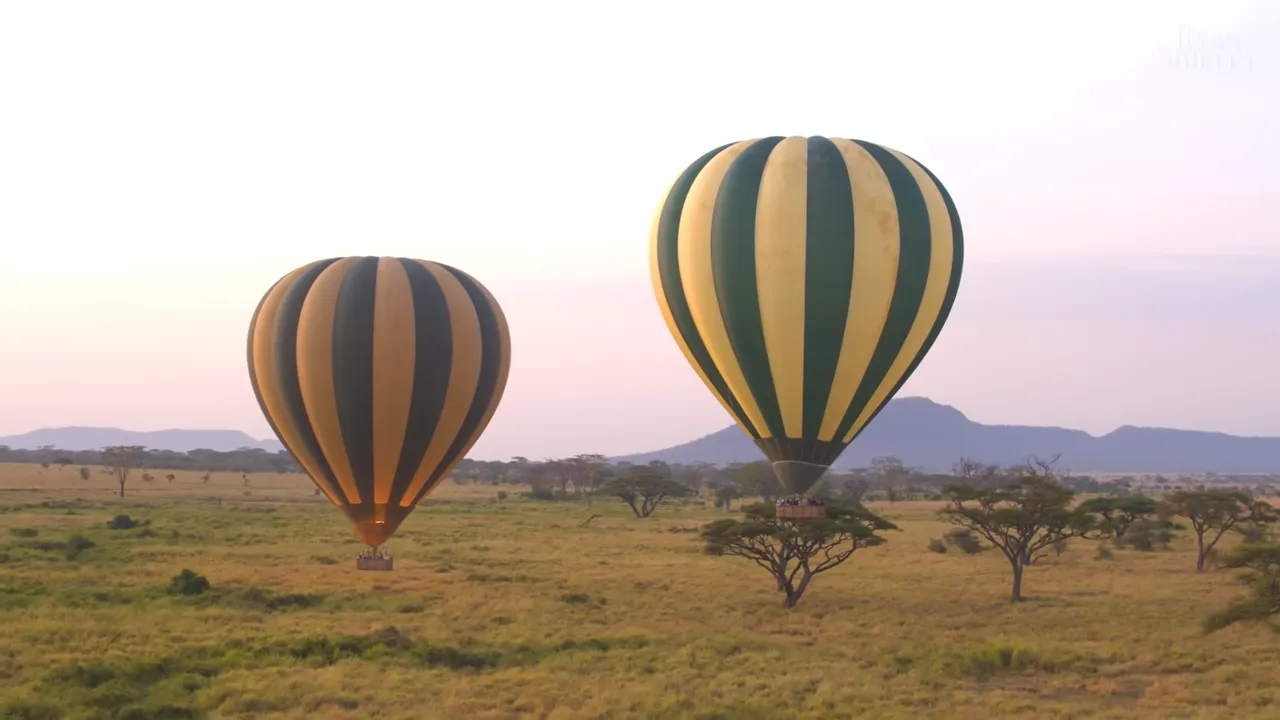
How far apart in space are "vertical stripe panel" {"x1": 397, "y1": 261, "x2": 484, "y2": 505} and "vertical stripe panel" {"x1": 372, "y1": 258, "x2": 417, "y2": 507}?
41 centimetres

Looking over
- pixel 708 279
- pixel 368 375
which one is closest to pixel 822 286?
pixel 708 279

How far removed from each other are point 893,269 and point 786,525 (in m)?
12.1

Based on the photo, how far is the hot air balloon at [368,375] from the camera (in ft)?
85.0

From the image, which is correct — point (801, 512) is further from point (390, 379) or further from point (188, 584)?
point (188, 584)

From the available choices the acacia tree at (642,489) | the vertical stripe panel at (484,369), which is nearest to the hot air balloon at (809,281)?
the vertical stripe panel at (484,369)

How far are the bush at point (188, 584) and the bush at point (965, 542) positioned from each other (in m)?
28.3

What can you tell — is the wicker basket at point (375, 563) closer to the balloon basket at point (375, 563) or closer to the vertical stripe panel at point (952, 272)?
the balloon basket at point (375, 563)

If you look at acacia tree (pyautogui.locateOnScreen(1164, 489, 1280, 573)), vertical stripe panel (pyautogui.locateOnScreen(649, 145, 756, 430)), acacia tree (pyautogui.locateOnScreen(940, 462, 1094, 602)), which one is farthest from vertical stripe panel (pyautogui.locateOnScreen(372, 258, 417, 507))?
acacia tree (pyautogui.locateOnScreen(1164, 489, 1280, 573))

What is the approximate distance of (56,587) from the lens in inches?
1133

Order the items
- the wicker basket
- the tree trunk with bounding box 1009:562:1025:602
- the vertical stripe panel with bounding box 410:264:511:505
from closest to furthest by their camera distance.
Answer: the wicker basket < the vertical stripe panel with bounding box 410:264:511:505 < the tree trunk with bounding box 1009:562:1025:602

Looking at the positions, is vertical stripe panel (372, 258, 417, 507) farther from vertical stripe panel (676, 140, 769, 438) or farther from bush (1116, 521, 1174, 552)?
bush (1116, 521, 1174, 552)

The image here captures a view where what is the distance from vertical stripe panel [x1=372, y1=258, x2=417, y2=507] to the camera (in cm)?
2598

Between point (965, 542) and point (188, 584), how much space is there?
29150 mm

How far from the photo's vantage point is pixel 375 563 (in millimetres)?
25922
